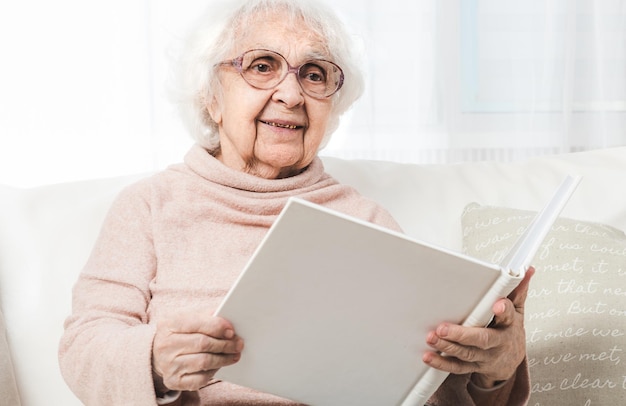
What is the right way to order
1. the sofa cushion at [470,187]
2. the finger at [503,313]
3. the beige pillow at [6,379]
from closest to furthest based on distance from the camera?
1. the finger at [503,313]
2. the beige pillow at [6,379]
3. the sofa cushion at [470,187]

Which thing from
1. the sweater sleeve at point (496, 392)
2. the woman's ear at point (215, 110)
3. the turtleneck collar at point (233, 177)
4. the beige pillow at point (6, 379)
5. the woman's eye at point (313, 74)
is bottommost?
the beige pillow at point (6, 379)

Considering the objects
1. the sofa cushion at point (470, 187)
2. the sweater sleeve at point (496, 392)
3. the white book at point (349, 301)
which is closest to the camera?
the white book at point (349, 301)

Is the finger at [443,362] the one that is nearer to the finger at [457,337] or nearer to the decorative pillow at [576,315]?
the finger at [457,337]

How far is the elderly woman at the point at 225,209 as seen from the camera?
121cm

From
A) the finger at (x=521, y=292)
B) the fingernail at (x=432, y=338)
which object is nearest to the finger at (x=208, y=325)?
the fingernail at (x=432, y=338)

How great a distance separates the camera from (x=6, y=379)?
1.46m

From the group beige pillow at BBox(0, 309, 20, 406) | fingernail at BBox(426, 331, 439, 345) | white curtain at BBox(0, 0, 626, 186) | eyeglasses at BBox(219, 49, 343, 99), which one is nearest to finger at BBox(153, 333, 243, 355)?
fingernail at BBox(426, 331, 439, 345)

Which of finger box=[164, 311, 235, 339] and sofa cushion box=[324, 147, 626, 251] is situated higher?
sofa cushion box=[324, 147, 626, 251]

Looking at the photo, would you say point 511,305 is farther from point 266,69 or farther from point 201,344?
point 266,69

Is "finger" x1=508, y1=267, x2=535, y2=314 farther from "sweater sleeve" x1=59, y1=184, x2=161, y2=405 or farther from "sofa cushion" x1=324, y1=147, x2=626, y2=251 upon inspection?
"sofa cushion" x1=324, y1=147, x2=626, y2=251

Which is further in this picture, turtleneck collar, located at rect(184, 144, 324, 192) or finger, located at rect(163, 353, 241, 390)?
turtleneck collar, located at rect(184, 144, 324, 192)

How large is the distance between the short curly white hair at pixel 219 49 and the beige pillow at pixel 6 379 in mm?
531

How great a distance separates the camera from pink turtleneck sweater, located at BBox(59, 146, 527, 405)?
1.23 meters

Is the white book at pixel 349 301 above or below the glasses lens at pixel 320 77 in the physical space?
below
